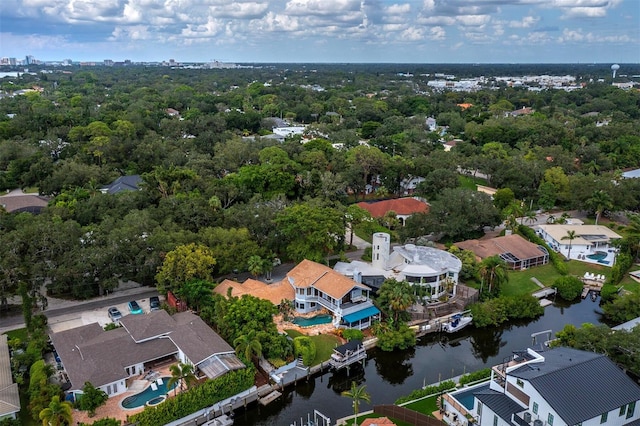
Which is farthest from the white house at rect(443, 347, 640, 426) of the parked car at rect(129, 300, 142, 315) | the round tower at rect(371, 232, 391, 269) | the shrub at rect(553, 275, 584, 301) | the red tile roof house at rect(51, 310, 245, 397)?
the parked car at rect(129, 300, 142, 315)

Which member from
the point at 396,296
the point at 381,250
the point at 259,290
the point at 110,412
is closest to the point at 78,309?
the point at 110,412

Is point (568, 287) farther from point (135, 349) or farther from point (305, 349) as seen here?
point (135, 349)

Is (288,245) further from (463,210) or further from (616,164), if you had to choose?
(616,164)

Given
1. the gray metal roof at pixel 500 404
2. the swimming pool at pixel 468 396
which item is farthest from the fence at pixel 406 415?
the gray metal roof at pixel 500 404

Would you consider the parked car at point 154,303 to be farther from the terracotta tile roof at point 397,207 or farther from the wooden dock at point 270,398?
the terracotta tile roof at point 397,207

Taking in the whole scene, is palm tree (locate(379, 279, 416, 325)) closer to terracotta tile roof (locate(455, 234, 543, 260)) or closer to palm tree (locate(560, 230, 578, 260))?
terracotta tile roof (locate(455, 234, 543, 260))

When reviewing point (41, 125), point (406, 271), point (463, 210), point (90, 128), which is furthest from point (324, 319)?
point (41, 125)
